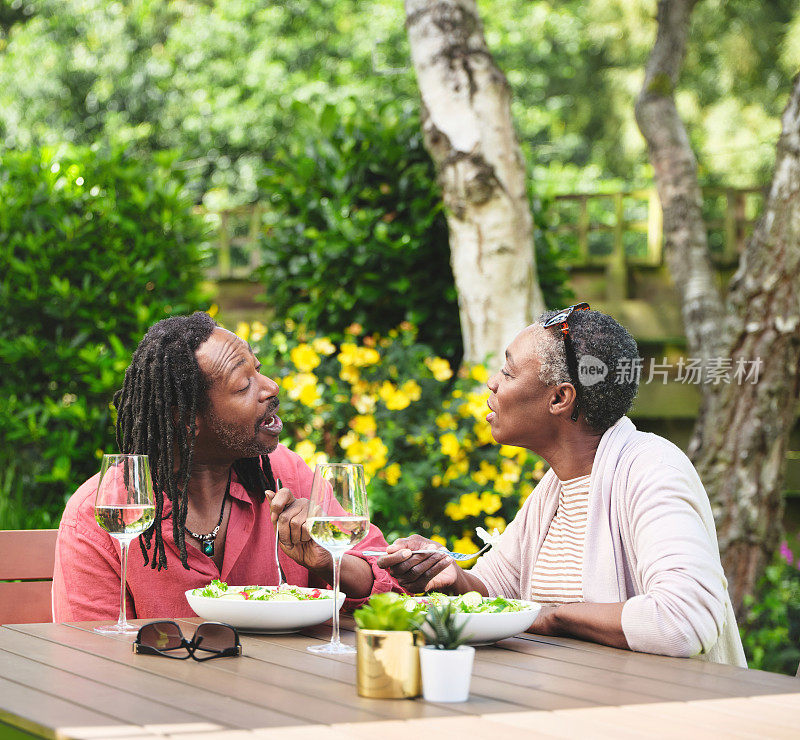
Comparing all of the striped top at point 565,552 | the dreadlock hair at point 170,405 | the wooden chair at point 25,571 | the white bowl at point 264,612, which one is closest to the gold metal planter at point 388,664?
the white bowl at point 264,612

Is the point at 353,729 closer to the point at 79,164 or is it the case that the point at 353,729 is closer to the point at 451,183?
the point at 451,183

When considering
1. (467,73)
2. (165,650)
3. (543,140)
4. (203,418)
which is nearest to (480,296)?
(467,73)

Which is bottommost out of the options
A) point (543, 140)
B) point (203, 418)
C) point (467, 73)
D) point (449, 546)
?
point (449, 546)

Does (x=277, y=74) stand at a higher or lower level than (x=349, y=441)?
higher

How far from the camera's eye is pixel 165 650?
1.77m

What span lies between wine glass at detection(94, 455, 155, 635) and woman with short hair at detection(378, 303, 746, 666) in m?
0.57

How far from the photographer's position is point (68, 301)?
4.55 meters

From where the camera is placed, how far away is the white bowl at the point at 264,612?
194 centimetres

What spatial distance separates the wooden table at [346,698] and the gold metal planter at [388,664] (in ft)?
0.06

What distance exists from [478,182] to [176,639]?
124 inches

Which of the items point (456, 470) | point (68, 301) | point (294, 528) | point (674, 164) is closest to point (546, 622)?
point (294, 528)

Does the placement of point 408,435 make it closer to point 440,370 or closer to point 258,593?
point 440,370

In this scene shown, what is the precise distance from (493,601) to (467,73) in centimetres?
326

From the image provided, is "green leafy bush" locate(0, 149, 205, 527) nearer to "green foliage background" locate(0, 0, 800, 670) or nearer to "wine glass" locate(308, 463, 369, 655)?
"green foliage background" locate(0, 0, 800, 670)
